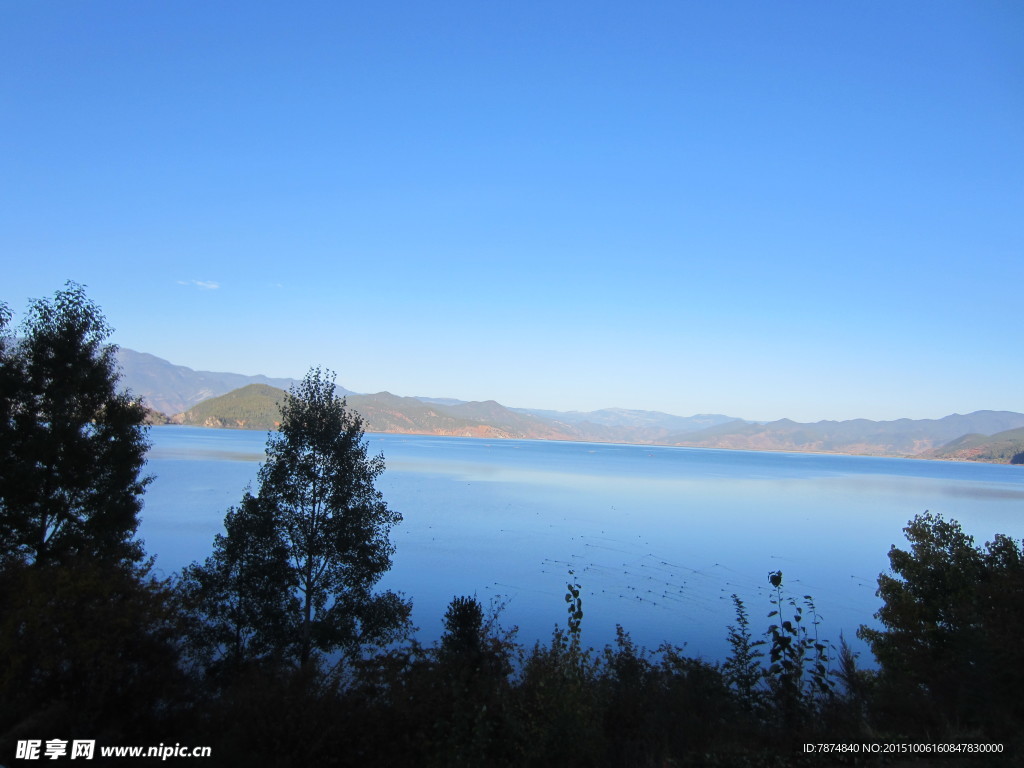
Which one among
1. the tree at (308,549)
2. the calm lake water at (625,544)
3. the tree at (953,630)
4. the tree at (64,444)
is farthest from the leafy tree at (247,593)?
the tree at (953,630)

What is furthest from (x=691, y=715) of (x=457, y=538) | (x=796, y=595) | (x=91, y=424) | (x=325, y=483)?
(x=457, y=538)

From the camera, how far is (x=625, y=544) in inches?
1666

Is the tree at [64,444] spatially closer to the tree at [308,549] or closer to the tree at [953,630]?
the tree at [308,549]

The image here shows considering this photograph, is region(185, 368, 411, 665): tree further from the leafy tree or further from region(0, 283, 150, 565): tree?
region(0, 283, 150, 565): tree

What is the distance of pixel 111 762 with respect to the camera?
841 centimetres

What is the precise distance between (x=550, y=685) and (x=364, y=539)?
11.0 m

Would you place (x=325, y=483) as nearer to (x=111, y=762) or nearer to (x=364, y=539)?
(x=364, y=539)
